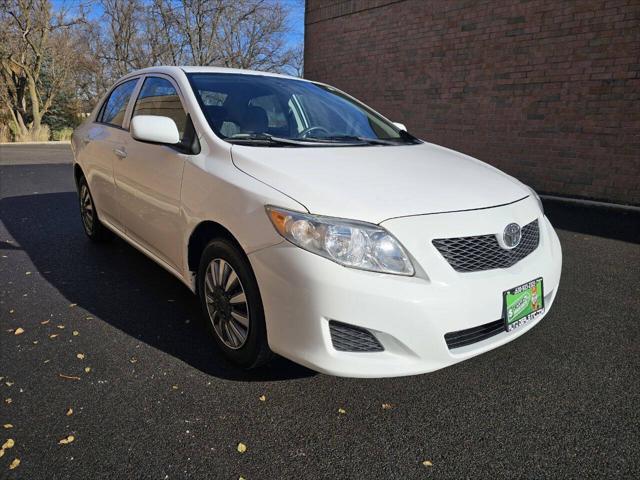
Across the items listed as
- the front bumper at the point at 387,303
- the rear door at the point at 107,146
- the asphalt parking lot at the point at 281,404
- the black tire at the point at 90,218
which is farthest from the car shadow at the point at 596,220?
the black tire at the point at 90,218

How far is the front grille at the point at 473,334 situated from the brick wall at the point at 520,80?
579 cm

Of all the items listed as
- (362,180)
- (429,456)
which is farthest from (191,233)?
(429,456)

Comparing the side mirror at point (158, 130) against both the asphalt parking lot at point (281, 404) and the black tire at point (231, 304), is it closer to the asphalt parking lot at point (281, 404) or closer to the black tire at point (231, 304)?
the black tire at point (231, 304)

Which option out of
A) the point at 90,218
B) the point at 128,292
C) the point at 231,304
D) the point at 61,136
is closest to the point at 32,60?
the point at 61,136

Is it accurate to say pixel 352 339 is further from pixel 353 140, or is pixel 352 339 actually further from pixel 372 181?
pixel 353 140

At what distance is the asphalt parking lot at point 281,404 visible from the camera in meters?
1.88

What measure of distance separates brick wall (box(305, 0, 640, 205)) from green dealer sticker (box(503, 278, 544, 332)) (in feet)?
18.0

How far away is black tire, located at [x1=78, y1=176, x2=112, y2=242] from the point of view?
4.40 meters

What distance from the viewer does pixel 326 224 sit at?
1941 mm

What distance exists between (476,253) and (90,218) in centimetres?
381

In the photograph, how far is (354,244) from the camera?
1.94m

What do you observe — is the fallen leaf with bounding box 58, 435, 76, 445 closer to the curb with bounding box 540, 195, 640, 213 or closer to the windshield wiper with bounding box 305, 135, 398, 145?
the windshield wiper with bounding box 305, 135, 398, 145

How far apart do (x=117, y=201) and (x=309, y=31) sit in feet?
29.6

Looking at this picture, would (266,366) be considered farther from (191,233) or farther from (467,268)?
(467,268)
